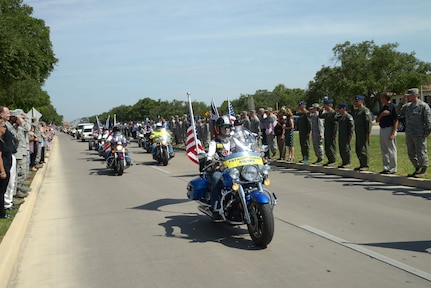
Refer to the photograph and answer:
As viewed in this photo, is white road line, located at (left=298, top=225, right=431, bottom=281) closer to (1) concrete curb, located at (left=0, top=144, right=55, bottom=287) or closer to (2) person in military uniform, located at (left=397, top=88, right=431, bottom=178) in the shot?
(1) concrete curb, located at (left=0, top=144, right=55, bottom=287)

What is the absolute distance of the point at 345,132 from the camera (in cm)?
1376

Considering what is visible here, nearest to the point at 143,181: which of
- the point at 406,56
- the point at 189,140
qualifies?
the point at 189,140

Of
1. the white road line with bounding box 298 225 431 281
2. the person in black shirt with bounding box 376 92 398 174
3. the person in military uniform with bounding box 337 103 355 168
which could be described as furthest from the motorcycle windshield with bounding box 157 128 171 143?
the white road line with bounding box 298 225 431 281

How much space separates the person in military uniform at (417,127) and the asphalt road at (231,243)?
1006mm

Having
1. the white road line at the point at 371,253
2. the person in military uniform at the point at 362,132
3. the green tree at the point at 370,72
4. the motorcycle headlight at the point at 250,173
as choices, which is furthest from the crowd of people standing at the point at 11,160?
the green tree at the point at 370,72

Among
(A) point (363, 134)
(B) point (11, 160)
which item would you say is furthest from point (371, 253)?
(A) point (363, 134)

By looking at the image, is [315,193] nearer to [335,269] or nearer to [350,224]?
[350,224]

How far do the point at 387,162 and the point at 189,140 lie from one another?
201 inches

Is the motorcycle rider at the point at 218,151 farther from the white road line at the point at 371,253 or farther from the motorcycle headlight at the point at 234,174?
the white road line at the point at 371,253

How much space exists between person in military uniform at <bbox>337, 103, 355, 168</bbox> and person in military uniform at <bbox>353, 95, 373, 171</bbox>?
0.49 m

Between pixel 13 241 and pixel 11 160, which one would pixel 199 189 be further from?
pixel 11 160

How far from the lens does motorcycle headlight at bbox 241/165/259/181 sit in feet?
21.7

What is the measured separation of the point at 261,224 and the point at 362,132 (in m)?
7.66

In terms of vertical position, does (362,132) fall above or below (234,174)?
above
